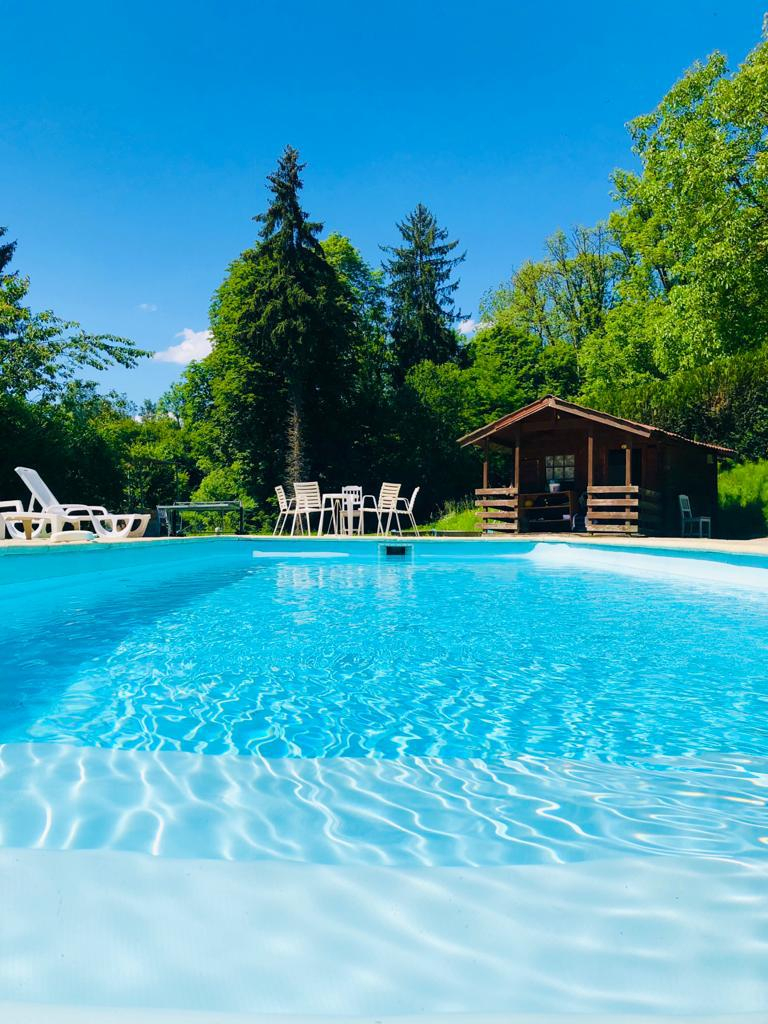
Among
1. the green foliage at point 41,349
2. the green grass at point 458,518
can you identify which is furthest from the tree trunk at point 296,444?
the green foliage at point 41,349

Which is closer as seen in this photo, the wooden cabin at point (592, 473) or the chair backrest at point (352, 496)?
the wooden cabin at point (592, 473)

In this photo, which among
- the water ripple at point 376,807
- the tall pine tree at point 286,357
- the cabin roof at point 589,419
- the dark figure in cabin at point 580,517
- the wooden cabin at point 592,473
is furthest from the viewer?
the tall pine tree at point 286,357

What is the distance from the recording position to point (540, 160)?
24.6 m

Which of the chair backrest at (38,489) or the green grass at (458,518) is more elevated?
the chair backrest at (38,489)

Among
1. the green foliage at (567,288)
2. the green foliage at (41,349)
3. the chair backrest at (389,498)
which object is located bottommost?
the chair backrest at (389,498)

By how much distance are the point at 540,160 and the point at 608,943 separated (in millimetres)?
27802

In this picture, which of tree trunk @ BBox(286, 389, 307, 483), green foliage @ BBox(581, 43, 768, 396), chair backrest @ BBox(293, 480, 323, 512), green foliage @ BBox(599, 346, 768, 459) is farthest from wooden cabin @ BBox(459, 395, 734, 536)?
tree trunk @ BBox(286, 389, 307, 483)

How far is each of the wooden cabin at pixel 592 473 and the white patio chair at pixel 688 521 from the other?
0.34 m

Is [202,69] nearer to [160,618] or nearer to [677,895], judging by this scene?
[160,618]

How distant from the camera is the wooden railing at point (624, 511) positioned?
14.0m

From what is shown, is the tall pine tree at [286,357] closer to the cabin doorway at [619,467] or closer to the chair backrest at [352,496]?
the chair backrest at [352,496]

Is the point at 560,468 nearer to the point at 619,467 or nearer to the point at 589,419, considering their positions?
the point at 619,467

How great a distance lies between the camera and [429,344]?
32531 mm

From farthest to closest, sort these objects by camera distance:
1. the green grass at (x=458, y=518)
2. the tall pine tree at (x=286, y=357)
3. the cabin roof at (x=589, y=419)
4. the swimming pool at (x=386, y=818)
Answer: the tall pine tree at (x=286, y=357)
the green grass at (x=458, y=518)
the cabin roof at (x=589, y=419)
the swimming pool at (x=386, y=818)
